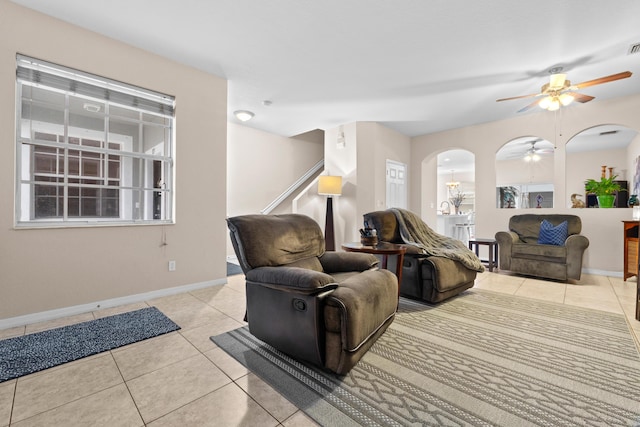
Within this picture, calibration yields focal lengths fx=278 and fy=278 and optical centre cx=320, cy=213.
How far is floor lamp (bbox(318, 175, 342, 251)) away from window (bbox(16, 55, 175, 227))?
2.56 meters

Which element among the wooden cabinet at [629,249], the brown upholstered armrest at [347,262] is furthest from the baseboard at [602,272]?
the brown upholstered armrest at [347,262]

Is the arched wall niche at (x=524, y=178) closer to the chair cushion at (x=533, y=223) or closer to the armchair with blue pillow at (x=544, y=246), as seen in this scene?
the chair cushion at (x=533, y=223)

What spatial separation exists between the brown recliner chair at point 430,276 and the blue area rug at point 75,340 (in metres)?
2.25

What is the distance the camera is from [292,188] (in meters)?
6.34

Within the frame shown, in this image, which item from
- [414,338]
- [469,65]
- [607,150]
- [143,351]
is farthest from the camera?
[607,150]

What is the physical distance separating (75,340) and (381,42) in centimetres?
375

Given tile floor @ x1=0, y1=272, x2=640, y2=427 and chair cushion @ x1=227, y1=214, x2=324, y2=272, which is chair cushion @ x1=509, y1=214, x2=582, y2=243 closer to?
tile floor @ x1=0, y1=272, x2=640, y2=427

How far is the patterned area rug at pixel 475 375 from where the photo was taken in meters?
1.31

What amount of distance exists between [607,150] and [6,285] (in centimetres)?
1129

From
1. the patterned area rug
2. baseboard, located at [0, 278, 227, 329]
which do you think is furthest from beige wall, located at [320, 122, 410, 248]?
the patterned area rug

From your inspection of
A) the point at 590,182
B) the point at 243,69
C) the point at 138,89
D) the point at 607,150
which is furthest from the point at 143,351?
the point at 607,150

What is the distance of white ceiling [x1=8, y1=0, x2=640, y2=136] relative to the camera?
2.39m

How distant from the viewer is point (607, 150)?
281 inches

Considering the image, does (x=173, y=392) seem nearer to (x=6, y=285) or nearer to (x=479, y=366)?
(x=479, y=366)
